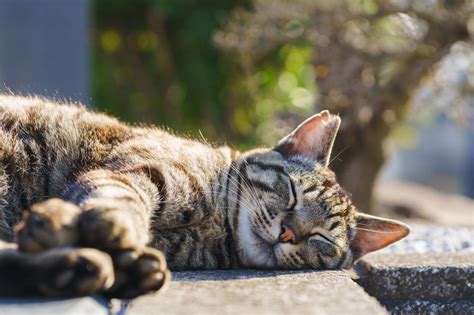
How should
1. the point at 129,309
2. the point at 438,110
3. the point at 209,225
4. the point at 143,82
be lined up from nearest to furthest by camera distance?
the point at 129,309
the point at 209,225
the point at 438,110
the point at 143,82

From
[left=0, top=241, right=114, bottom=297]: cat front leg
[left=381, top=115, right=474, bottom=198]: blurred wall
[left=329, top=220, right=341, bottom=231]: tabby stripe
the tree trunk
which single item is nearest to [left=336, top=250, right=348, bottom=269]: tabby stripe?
[left=329, top=220, right=341, bottom=231]: tabby stripe

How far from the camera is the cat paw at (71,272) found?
5.85 feet

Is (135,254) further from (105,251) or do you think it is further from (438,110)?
(438,110)

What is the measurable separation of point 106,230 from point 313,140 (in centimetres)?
145

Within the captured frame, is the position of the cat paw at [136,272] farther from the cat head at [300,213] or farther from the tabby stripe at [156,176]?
the cat head at [300,213]

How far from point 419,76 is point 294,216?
3494mm

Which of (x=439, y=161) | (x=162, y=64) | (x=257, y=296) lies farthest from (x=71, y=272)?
(x=439, y=161)

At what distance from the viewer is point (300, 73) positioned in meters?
9.98

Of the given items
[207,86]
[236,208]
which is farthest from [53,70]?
[236,208]

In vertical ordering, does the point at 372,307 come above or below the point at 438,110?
below

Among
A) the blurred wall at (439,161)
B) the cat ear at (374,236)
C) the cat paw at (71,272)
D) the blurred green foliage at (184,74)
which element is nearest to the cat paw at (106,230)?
the cat paw at (71,272)

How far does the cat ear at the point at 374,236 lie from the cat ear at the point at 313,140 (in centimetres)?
32

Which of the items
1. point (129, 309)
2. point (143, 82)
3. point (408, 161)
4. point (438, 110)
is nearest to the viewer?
point (129, 309)

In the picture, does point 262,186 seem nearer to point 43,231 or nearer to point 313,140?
point 313,140
